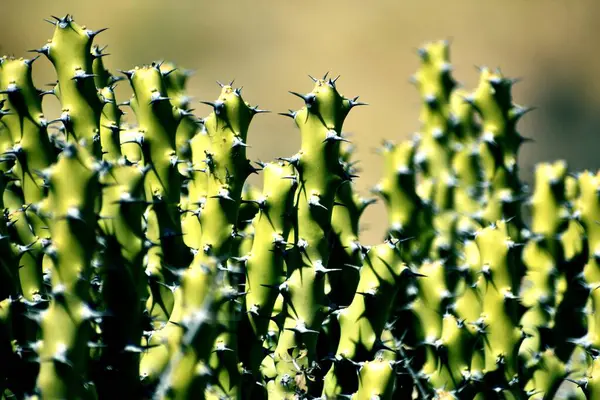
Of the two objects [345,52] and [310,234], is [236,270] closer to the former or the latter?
[310,234]

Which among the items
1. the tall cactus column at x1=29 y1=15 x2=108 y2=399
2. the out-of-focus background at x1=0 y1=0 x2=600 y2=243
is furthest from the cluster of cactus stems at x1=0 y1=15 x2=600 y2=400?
the out-of-focus background at x1=0 y1=0 x2=600 y2=243

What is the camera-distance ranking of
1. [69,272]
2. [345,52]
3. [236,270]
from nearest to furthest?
[69,272] → [236,270] → [345,52]

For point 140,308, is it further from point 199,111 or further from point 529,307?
point 199,111

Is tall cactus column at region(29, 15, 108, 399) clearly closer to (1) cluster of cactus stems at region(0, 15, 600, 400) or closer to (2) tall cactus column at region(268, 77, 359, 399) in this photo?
(1) cluster of cactus stems at region(0, 15, 600, 400)

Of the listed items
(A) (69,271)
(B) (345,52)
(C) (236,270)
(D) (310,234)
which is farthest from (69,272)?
(B) (345,52)

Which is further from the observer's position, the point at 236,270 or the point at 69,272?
the point at 236,270

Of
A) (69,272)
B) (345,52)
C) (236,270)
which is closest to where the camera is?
(69,272)

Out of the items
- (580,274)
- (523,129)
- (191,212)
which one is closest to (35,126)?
(191,212)
